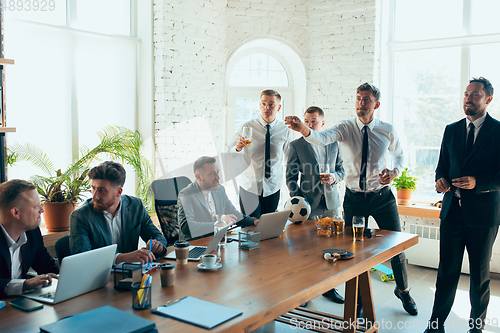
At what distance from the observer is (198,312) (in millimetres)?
1483

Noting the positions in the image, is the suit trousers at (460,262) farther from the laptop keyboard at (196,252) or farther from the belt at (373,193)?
the laptop keyboard at (196,252)

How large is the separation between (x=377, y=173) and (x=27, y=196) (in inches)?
96.6

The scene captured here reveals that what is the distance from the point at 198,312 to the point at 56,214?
2.43 meters

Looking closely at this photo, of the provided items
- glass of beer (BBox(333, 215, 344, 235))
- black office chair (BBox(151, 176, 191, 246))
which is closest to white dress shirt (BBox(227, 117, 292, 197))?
black office chair (BBox(151, 176, 191, 246))

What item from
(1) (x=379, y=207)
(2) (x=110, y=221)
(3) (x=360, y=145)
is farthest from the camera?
(3) (x=360, y=145)

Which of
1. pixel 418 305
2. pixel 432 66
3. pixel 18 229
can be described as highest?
pixel 432 66

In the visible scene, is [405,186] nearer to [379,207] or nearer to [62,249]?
[379,207]

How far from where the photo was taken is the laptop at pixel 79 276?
156 centimetres

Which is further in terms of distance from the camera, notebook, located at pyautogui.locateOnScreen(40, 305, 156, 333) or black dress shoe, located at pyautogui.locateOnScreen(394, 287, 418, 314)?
black dress shoe, located at pyautogui.locateOnScreen(394, 287, 418, 314)

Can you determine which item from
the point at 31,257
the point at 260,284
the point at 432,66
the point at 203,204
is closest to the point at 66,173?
the point at 203,204

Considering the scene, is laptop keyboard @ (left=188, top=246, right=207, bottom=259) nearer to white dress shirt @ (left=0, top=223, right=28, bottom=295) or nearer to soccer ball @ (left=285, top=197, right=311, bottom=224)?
white dress shirt @ (left=0, top=223, right=28, bottom=295)

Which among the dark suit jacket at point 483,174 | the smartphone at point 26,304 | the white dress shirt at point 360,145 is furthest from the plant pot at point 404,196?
the smartphone at point 26,304

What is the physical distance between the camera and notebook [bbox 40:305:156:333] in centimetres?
129

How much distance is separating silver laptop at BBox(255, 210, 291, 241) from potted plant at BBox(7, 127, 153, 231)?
182 centimetres
